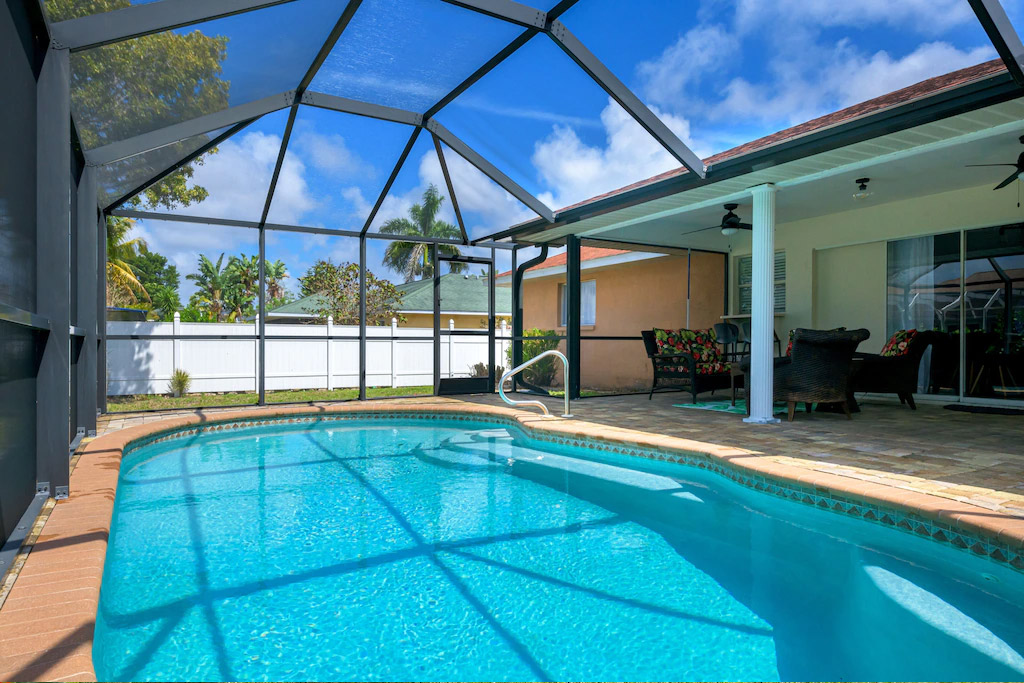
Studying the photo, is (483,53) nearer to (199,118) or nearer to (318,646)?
(199,118)

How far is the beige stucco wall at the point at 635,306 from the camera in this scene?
1076 cm

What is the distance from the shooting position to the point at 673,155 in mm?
5551

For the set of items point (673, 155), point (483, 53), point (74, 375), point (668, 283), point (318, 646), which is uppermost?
point (483, 53)

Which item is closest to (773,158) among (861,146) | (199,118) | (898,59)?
(861,146)

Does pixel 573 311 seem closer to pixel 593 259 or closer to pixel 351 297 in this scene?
pixel 593 259

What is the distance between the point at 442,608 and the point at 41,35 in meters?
3.64

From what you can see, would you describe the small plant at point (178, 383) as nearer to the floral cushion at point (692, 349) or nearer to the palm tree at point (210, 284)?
the floral cushion at point (692, 349)

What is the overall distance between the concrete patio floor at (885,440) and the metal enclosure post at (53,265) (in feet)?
10.8

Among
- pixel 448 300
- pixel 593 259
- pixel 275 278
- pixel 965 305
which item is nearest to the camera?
pixel 965 305

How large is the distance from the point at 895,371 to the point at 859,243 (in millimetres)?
2350

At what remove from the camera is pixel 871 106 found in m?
4.77

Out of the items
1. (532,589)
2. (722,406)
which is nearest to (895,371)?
(722,406)

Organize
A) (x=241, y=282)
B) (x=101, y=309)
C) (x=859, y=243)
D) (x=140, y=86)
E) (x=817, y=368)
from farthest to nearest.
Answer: (x=241, y=282) < (x=859, y=243) < (x=101, y=309) < (x=817, y=368) < (x=140, y=86)

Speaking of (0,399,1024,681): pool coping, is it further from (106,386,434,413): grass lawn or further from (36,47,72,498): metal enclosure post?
(106,386,434,413): grass lawn
